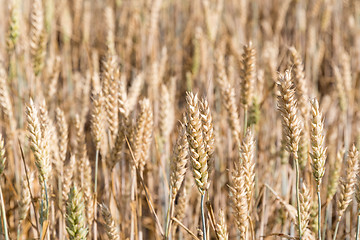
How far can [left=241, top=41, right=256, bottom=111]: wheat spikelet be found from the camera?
1419 millimetres

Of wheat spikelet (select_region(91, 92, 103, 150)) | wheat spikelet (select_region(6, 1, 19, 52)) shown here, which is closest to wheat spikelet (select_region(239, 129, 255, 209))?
wheat spikelet (select_region(91, 92, 103, 150))

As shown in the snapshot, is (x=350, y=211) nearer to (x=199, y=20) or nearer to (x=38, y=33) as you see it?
(x=38, y=33)

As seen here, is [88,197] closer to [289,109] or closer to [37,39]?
[289,109]

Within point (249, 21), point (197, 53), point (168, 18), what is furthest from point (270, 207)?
point (249, 21)

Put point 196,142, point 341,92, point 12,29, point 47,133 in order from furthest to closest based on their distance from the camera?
point 341,92, point 12,29, point 47,133, point 196,142

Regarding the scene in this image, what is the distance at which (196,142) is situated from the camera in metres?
0.94

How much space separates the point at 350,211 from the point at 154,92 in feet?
3.67

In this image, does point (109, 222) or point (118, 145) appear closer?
point (109, 222)

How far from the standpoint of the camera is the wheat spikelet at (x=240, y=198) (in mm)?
995

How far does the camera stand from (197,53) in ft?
7.79

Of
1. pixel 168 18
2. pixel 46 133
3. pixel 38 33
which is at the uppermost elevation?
pixel 168 18

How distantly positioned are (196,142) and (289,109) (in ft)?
0.80

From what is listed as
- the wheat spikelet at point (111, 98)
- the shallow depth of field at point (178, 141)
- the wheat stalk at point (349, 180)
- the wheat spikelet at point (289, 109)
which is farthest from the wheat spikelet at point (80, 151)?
the wheat stalk at point (349, 180)

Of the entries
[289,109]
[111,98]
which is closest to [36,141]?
[111,98]
